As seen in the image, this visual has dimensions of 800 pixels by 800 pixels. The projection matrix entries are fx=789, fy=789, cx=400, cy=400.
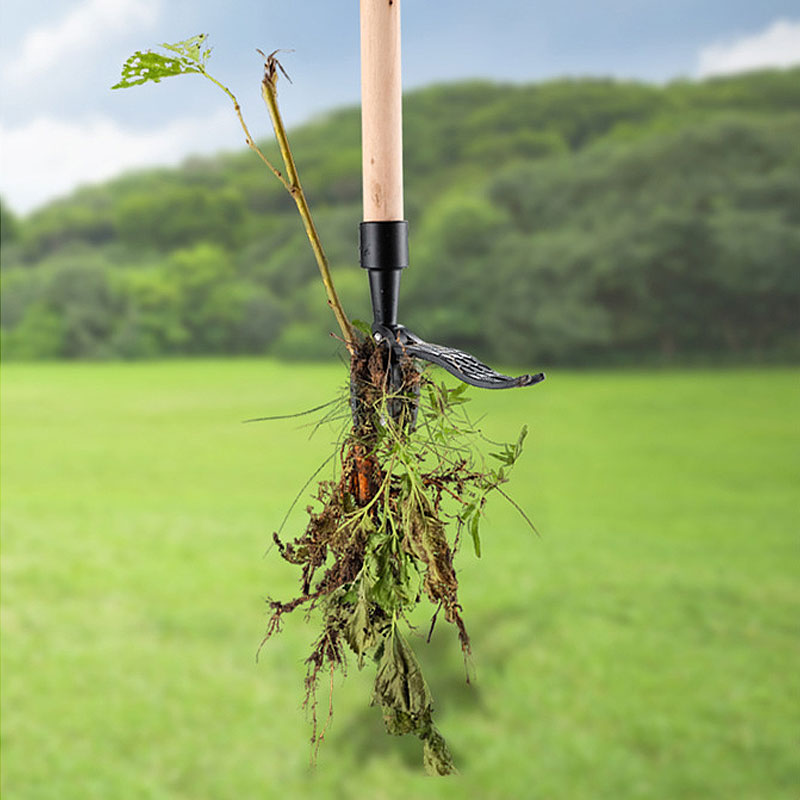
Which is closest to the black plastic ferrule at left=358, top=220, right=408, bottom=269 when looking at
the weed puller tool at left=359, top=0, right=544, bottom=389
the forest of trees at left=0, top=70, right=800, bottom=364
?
the weed puller tool at left=359, top=0, right=544, bottom=389

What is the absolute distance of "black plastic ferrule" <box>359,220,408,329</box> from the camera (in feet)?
2.28

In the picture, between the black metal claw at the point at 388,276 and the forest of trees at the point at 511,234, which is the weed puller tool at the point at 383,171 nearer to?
the black metal claw at the point at 388,276

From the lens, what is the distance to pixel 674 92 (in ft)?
8.89

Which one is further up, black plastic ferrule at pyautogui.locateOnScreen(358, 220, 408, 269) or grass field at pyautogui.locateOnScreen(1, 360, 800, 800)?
black plastic ferrule at pyautogui.locateOnScreen(358, 220, 408, 269)

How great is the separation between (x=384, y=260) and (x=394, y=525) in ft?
0.76

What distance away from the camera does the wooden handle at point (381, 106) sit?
69cm

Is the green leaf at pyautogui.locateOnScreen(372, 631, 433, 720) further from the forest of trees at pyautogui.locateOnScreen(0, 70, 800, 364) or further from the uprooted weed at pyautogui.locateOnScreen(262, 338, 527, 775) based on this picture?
the forest of trees at pyautogui.locateOnScreen(0, 70, 800, 364)

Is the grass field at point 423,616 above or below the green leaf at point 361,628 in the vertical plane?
below

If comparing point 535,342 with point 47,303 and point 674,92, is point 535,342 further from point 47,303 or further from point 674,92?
point 47,303

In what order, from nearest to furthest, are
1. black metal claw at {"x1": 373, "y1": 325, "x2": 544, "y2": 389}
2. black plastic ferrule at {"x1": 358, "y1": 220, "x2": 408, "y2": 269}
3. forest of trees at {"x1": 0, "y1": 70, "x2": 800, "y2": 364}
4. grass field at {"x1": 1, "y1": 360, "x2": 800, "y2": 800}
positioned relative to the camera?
black metal claw at {"x1": 373, "y1": 325, "x2": 544, "y2": 389}
black plastic ferrule at {"x1": 358, "y1": 220, "x2": 408, "y2": 269}
grass field at {"x1": 1, "y1": 360, "x2": 800, "y2": 800}
forest of trees at {"x1": 0, "y1": 70, "x2": 800, "y2": 364}

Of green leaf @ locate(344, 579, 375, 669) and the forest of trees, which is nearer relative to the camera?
green leaf @ locate(344, 579, 375, 669)

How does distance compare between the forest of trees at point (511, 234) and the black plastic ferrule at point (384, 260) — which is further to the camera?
the forest of trees at point (511, 234)

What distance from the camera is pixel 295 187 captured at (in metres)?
0.67

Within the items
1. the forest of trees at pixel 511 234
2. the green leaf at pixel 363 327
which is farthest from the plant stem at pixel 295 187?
the forest of trees at pixel 511 234
